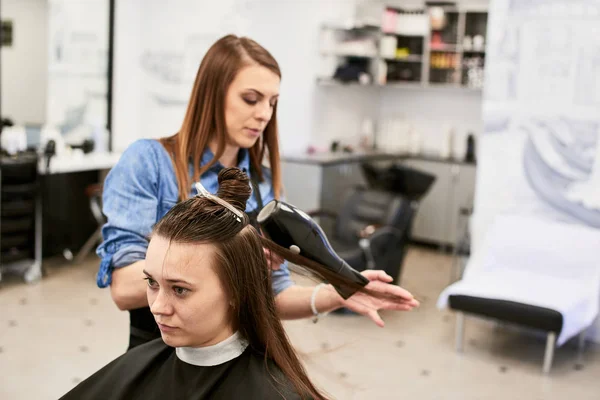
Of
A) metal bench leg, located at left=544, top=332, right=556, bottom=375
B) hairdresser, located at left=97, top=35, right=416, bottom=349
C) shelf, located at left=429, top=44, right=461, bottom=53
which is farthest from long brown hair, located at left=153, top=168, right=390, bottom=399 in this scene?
shelf, located at left=429, top=44, right=461, bottom=53

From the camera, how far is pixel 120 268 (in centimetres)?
148

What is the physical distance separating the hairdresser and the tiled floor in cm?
140

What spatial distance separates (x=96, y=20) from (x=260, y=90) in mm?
4565

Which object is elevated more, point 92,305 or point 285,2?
point 285,2

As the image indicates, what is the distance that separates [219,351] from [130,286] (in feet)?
0.78

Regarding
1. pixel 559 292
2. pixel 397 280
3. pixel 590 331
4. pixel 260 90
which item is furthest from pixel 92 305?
pixel 260 90

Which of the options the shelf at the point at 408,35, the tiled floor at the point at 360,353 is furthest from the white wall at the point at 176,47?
the tiled floor at the point at 360,353

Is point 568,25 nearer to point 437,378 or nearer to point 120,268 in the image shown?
point 437,378

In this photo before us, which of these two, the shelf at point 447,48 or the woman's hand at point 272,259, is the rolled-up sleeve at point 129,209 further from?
the shelf at point 447,48

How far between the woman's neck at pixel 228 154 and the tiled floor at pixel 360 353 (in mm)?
1418

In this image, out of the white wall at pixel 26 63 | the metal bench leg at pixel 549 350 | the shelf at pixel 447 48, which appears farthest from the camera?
the shelf at pixel 447 48

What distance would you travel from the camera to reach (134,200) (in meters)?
1.50

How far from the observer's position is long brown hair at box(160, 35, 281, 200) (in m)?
1.56

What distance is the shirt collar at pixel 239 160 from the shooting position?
63.3 inches
